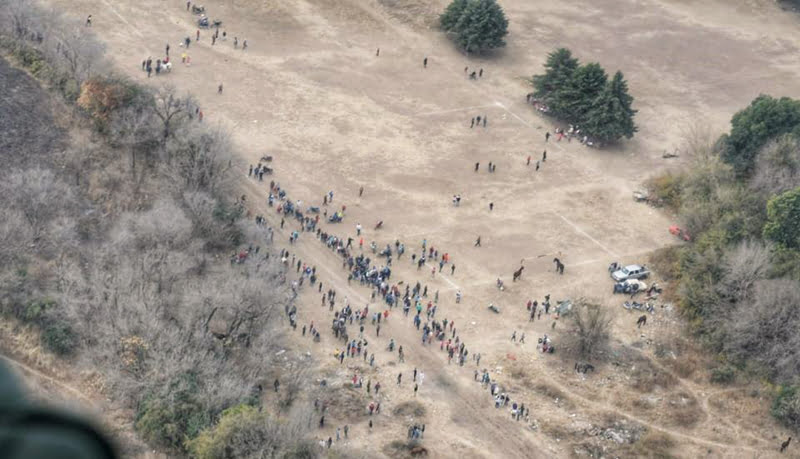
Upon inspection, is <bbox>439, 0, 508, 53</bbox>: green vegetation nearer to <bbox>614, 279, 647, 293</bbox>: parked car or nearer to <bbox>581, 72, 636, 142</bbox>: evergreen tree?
<bbox>581, 72, 636, 142</bbox>: evergreen tree

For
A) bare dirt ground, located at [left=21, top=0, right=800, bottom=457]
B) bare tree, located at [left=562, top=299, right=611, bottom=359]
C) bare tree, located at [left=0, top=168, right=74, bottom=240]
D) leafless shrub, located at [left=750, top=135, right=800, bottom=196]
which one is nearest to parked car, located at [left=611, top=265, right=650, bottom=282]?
bare dirt ground, located at [left=21, top=0, right=800, bottom=457]

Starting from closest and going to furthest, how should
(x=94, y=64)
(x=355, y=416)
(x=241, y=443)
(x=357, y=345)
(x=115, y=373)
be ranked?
(x=241, y=443), (x=115, y=373), (x=355, y=416), (x=357, y=345), (x=94, y=64)

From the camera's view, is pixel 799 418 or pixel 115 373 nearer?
pixel 115 373

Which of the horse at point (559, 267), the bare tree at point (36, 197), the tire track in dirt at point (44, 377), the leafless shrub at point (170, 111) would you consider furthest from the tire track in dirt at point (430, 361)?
the tire track in dirt at point (44, 377)

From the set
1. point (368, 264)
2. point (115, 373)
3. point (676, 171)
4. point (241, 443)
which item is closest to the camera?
point (241, 443)

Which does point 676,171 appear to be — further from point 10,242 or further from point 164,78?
point 10,242

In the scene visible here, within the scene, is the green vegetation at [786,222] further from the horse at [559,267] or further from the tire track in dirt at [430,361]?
the tire track in dirt at [430,361]

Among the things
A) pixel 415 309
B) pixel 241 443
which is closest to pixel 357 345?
pixel 415 309

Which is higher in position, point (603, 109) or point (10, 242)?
point (603, 109)
